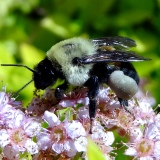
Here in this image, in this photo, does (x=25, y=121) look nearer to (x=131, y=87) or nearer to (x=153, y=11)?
(x=131, y=87)

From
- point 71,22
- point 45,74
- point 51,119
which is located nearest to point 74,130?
point 51,119

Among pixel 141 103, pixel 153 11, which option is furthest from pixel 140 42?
pixel 141 103

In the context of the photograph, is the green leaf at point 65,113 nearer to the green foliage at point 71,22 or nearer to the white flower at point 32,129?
the white flower at point 32,129

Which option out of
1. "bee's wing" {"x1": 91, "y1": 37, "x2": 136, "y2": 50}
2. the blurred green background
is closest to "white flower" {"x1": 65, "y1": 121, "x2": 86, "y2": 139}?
"bee's wing" {"x1": 91, "y1": 37, "x2": 136, "y2": 50}

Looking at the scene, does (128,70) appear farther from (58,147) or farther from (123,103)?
(58,147)

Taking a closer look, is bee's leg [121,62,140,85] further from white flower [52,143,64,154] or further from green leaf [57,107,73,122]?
white flower [52,143,64,154]

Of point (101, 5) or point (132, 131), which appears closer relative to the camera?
point (132, 131)
